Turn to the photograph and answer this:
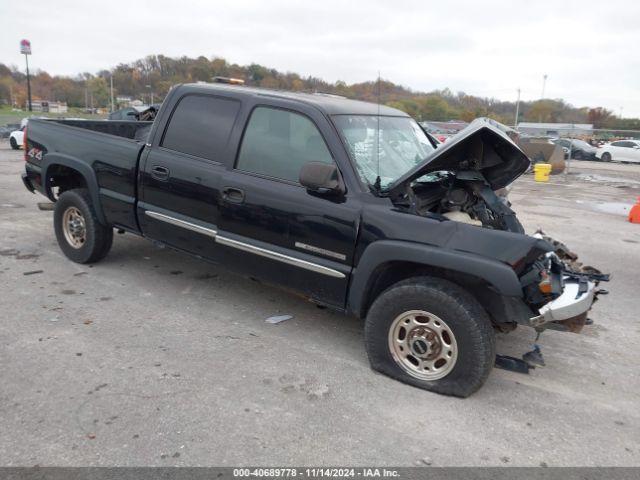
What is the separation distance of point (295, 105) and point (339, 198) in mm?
889

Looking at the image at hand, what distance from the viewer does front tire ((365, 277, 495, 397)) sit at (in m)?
3.13

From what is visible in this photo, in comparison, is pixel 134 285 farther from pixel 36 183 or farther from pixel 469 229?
pixel 469 229

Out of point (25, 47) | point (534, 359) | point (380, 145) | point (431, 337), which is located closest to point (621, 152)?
point (380, 145)

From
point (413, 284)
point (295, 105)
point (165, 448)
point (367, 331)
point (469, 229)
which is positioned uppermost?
point (295, 105)

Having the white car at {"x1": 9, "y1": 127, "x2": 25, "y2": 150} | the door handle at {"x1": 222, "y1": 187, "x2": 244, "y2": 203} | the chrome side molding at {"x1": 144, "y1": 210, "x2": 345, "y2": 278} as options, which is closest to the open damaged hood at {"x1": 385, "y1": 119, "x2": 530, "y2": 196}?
the chrome side molding at {"x1": 144, "y1": 210, "x2": 345, "y2": 278}

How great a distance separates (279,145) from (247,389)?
5.99 ft

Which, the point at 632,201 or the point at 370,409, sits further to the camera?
the point at 632,201

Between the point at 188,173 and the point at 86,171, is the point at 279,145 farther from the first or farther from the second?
the point at 86,171

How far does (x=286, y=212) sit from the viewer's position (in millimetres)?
3693

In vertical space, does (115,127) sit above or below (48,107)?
below

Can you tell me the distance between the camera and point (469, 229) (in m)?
3.12

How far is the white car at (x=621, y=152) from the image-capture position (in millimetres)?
28498

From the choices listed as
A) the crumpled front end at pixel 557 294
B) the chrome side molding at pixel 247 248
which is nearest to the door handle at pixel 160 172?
the chrome side molding at pixel 247 248

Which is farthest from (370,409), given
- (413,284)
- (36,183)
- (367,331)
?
(36,183)
